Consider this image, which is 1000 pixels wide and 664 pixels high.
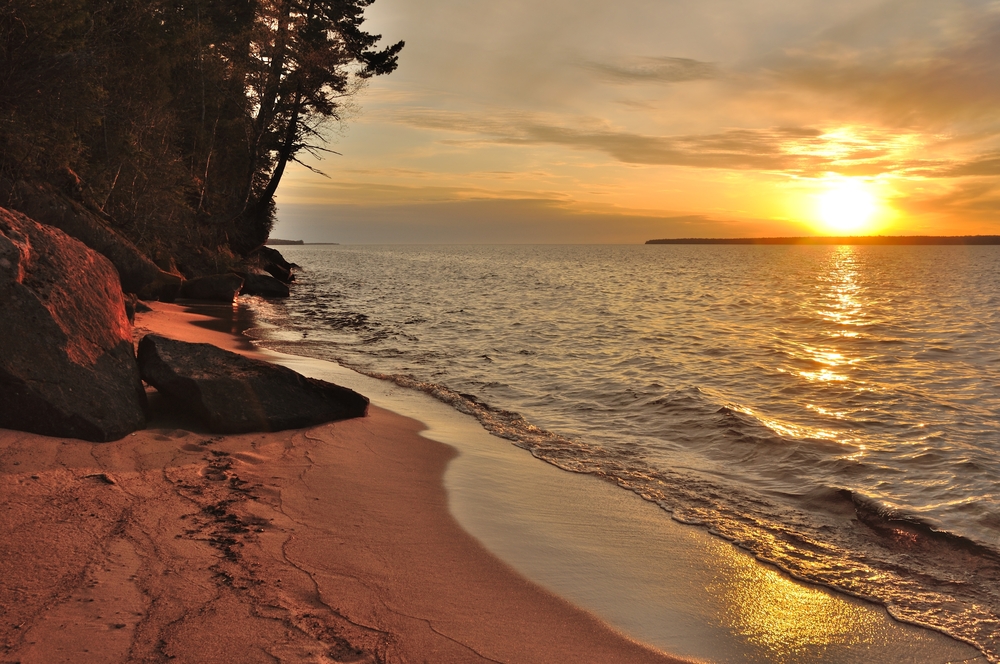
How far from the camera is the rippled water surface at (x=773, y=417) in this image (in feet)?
19.0

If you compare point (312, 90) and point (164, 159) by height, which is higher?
point (312, 90)

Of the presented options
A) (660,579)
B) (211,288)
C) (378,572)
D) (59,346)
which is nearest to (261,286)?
(211,288)

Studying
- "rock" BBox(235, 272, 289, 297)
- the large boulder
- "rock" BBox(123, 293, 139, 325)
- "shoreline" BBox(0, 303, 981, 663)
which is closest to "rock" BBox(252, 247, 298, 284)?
"rock" BBox(235, 272, 289, 297)

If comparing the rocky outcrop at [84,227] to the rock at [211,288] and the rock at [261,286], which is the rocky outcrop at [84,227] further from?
the rock at [261,286]

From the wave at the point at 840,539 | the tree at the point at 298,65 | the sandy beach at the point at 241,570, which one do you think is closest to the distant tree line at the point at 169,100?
the tree at the point at 298,65

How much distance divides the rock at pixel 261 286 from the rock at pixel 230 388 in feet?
77.1

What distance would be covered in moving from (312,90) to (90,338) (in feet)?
88.7

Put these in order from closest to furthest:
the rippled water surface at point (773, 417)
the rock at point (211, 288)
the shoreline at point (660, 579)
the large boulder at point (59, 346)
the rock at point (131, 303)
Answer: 1. the shoreline at point (660, 579)
2. the large boulder at point (59, 346)
3. the rippled water surface at point (773, 417)
4. the rock at point (131, 303)
5. the rock at point (211, 288)

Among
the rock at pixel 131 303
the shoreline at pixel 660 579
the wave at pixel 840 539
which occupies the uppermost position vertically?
the rock at pixel 131 303

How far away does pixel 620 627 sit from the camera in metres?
4.22

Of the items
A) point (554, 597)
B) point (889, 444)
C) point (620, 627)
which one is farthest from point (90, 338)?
Result: point (889, 444)

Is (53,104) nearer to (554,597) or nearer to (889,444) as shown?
(554,597)

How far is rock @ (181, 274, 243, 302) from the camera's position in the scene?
23375mm

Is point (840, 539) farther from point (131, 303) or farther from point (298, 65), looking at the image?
point (298, 65)
